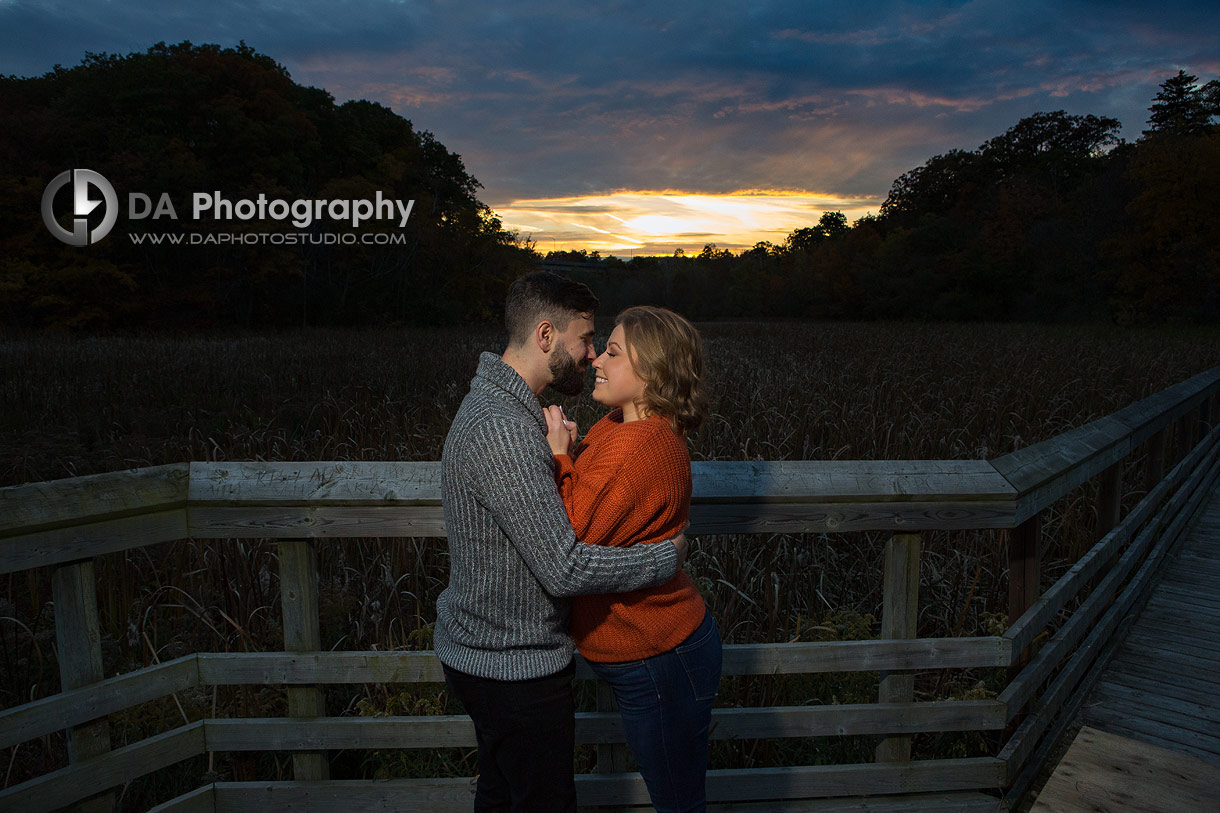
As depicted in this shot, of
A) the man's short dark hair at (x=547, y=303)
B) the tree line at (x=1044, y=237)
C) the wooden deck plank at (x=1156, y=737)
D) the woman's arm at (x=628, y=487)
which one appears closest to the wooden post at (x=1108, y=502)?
the wooden deck plank at (x=1156, y=737)

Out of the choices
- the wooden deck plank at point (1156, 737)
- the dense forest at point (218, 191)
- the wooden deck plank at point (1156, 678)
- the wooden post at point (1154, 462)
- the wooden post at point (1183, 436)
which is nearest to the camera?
the wooden deck plank at point (1156, 737)

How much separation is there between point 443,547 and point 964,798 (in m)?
2.82

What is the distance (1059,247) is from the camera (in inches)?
1689

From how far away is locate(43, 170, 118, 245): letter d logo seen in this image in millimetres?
26047

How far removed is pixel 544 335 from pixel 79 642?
117 cm

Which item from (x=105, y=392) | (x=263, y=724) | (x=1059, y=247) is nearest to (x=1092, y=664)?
(x=263, y=724)

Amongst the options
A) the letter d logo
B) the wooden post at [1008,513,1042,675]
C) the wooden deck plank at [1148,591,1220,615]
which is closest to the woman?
the wooden post at [1008,513,1042,675]

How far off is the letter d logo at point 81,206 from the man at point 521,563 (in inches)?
1213

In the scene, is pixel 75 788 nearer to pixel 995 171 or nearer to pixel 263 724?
pixel 263 724

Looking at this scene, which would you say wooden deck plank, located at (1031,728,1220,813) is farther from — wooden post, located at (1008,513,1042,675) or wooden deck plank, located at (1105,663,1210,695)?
wooden deck plank, located at (1105,663,1210,695)

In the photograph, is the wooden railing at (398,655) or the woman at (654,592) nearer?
the woman at (654,592)

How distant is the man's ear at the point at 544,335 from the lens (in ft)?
5.29

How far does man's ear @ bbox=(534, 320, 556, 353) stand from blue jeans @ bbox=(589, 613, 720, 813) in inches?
26.0

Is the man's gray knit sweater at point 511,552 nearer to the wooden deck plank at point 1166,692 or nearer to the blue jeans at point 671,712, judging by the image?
the blue jeans at point 671,712
